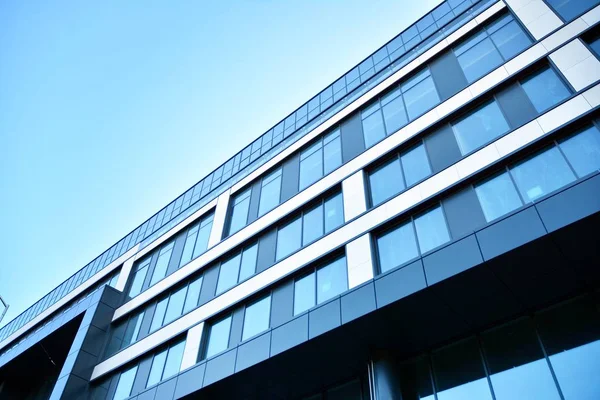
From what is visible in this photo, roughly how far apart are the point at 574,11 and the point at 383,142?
28.6 ft

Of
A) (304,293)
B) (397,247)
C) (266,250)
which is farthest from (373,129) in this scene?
(304,293)

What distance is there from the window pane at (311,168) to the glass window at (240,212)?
4097 millimetres

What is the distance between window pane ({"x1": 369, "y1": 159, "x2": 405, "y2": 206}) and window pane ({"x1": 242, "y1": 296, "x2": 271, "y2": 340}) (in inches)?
252

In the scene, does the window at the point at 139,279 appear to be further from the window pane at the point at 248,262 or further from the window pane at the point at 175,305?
the window pane at the point at 248,262

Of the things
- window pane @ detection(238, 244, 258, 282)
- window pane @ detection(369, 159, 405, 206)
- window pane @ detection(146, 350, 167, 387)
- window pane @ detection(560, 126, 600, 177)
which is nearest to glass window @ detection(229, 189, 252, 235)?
window pane @ detection(238, 244, 258, 282)

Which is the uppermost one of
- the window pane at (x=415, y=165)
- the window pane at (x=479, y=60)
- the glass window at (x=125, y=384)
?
the window pane at (x=479, y=60)

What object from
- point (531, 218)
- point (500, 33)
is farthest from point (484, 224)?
point (500, 33)

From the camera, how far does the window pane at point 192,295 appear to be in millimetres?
24014

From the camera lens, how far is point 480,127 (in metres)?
17.7

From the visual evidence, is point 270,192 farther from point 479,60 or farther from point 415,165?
point 479,60

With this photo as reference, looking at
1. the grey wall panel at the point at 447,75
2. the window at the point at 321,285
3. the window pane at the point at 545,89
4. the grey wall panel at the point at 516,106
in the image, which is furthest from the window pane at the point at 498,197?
the window at the point at 321,285

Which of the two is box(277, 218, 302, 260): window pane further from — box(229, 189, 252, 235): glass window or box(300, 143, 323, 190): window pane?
box(229, 189, 252, 235): glass window

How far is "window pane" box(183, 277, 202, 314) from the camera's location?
24014mm

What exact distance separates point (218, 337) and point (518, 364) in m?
12.6
